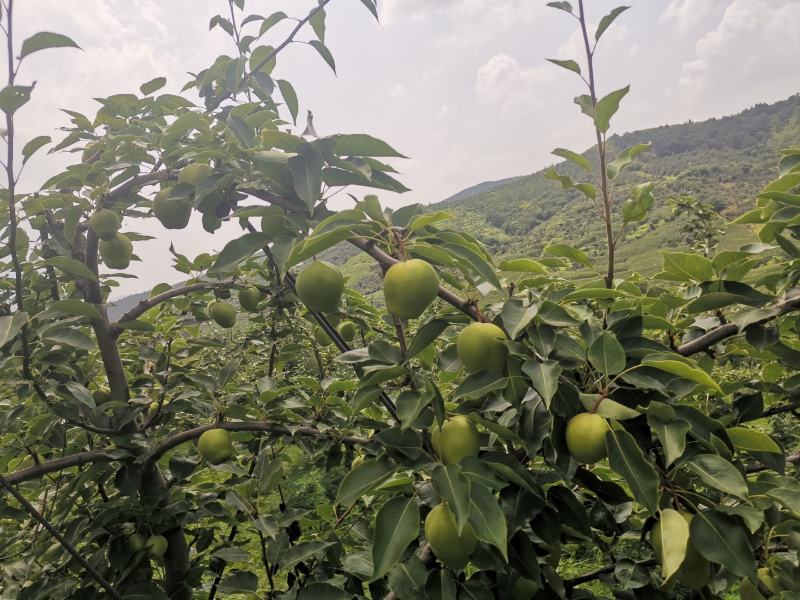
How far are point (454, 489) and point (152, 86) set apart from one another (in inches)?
82.2

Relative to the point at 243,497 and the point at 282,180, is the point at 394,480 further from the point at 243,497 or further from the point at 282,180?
the point at 243,497

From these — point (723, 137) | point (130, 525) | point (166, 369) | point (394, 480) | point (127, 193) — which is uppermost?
point (723, 137)

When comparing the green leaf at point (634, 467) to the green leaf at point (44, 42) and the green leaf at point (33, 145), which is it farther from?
the green leaf at point (33, 145)

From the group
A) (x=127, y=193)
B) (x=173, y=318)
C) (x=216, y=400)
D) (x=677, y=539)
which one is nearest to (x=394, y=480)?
(x=677, y=539)

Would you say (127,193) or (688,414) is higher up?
(127,193)

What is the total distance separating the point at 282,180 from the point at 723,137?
104145 millimetres

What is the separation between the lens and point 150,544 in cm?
176

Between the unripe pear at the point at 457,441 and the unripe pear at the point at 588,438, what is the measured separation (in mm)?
189

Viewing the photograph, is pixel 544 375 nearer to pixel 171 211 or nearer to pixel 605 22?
pixel 605 22

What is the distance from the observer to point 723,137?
3354 inches

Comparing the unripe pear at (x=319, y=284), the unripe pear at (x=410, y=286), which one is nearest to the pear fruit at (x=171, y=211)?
the unripe pear at (x=319, y=284)

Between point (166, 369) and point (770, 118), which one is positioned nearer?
point (166, 369)

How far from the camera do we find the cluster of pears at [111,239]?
1841 millimetres

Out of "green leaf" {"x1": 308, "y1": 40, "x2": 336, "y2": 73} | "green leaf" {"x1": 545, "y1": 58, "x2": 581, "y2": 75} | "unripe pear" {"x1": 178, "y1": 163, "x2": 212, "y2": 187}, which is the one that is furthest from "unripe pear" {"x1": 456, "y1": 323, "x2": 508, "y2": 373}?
"green leaf" {"x1": 308, "y1": 40, "x2": 336, "y2": 73}
